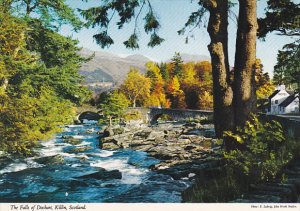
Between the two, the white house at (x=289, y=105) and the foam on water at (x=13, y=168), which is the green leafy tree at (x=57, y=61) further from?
the white house at (x=289, y=105)

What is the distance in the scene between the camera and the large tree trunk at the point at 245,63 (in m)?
6.52

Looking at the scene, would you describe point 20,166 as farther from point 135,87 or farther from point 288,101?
point 288,101

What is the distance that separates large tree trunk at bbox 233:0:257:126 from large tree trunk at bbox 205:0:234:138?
5.7 inches

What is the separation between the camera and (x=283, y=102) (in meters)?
49.3

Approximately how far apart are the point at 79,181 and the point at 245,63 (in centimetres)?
681

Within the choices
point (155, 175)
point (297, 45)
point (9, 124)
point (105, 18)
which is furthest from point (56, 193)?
point (297, 45)

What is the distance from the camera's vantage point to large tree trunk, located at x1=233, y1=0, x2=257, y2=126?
6.52 m

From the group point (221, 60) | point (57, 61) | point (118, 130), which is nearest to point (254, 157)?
point (221, 60)

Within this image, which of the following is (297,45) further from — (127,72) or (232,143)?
(127,72)

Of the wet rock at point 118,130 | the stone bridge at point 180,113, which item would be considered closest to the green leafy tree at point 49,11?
the wet rock at point 118,130

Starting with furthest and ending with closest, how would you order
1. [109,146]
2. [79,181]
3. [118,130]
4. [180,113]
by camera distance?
[180,113] < [118,130] < [109,146] < [79,181]

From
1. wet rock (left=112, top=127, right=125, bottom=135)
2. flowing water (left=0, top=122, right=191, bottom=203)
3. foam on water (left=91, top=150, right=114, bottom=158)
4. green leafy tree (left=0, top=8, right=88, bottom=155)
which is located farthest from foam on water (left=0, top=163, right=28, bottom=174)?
wet rock (left=112, top=127, right=125, bottom=135)

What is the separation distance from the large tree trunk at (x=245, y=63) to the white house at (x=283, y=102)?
4342cm

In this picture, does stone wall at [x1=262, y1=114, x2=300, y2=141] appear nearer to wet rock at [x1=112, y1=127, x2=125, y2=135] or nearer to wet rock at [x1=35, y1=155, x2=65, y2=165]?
wet rock at [x1=35, y1=155, x2=65, y2=165]
